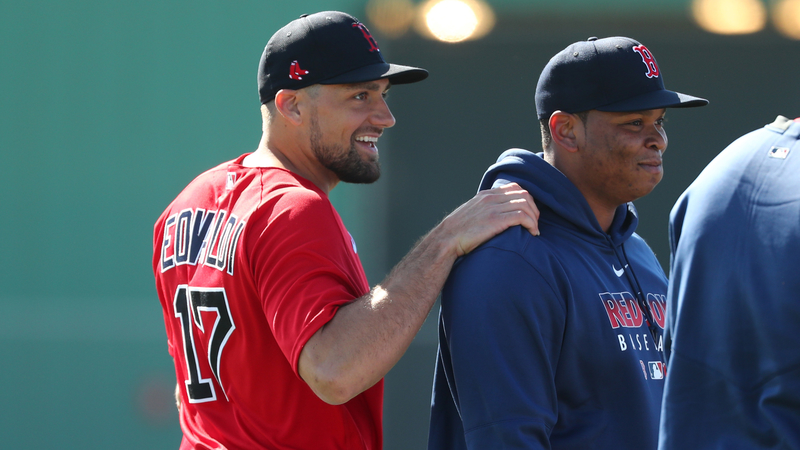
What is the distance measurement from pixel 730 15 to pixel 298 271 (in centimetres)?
383

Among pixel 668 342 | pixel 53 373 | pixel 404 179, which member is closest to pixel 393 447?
pixel 404 179

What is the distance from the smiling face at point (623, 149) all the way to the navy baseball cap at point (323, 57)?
53 centimetres

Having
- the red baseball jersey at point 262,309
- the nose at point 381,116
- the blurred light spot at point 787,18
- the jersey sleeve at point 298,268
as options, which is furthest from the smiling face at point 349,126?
the blurred light spot at point 787,18

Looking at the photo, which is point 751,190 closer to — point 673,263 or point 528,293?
point 673,263

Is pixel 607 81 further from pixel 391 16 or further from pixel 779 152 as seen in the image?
pixel 391 16

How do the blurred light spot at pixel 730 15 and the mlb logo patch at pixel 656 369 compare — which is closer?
the mlb logo patch at pixel 656 369

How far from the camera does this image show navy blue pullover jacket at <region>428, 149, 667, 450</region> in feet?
5.28

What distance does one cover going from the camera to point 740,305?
110cm

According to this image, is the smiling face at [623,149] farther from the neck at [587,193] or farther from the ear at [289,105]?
the ear at [289,105]

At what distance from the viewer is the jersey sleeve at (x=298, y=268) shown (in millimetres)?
1688

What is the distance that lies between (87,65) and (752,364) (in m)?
4.30

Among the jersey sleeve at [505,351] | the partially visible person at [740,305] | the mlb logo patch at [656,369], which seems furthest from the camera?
the mlb logo patch at [656,369]

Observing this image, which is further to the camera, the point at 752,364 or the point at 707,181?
the point at 707,181

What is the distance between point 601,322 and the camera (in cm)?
175
